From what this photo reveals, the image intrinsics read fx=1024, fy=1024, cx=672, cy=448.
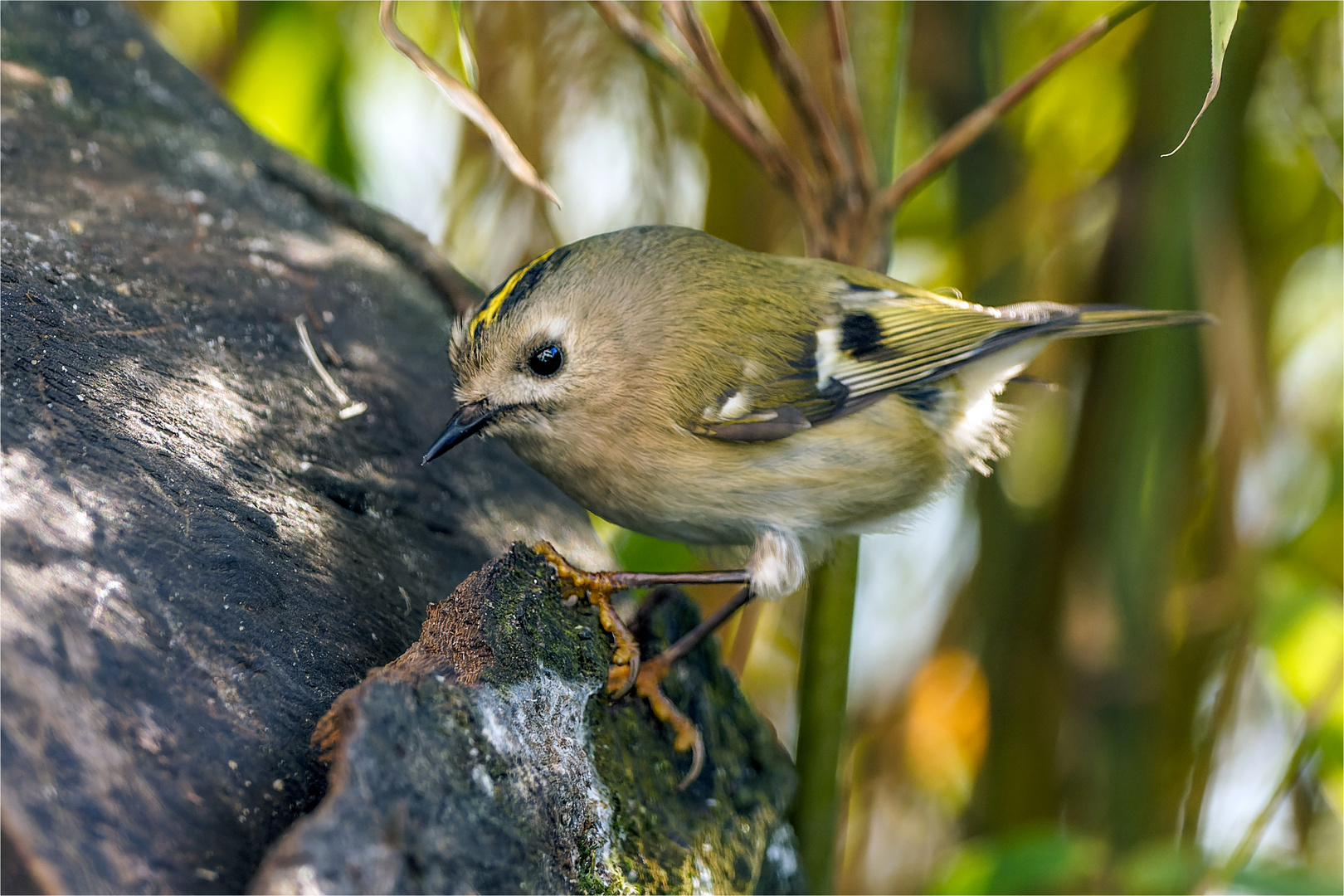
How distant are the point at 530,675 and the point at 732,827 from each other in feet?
1.28

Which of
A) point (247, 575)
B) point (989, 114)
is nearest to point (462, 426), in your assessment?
point (247, 575)

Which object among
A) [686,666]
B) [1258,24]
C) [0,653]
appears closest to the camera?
[0,653]

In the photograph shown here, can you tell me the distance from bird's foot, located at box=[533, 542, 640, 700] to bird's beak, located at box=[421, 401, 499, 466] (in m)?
0.23

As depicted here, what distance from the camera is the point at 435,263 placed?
1775 mm

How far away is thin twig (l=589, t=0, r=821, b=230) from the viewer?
1.39 m

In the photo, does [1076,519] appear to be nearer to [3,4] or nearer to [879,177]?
[879,177]

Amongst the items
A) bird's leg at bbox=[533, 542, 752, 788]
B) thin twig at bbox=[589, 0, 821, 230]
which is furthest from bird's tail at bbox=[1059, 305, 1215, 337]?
bird's leg at bbox=[533, 542, 752, 788]

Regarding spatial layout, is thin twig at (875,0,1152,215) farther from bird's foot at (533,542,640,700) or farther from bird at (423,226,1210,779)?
bird's foot at (533,542,640,700)

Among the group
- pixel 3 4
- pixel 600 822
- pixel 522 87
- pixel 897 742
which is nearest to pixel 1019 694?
pixel 897 742

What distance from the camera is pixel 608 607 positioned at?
1227mm

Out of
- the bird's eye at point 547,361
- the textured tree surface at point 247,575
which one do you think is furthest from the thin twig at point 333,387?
the bird's eye at point 547,361

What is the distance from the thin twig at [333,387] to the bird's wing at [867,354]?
466 millimetres

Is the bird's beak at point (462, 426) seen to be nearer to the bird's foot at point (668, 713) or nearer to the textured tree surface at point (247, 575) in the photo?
the textured tree surface at point (247, 575)

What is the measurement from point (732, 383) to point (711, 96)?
1.29 feet
